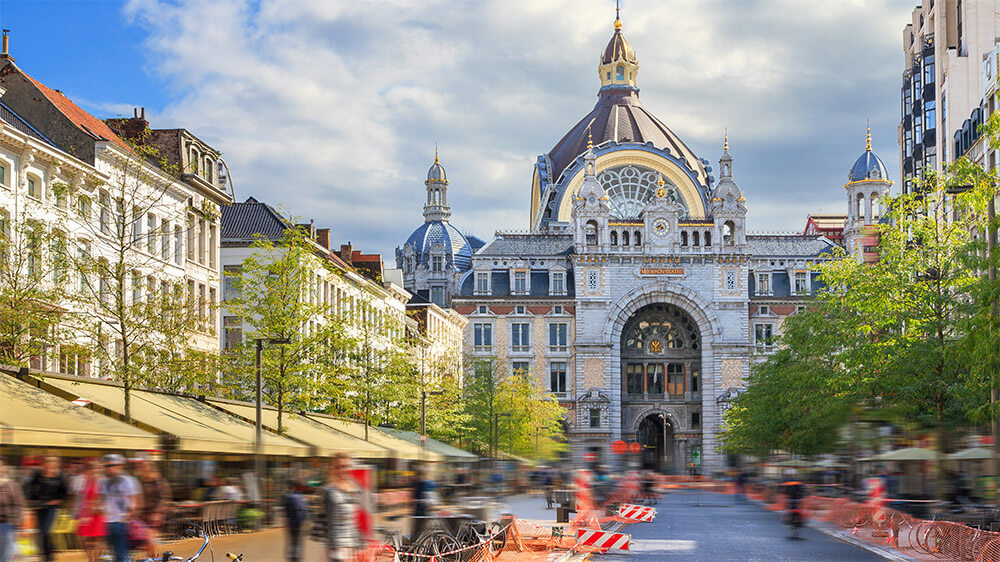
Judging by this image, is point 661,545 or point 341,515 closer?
point 341,515

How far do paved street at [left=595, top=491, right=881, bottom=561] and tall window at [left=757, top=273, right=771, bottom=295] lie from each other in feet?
250

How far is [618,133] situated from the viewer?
136750 mm

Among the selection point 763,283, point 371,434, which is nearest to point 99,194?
point 371,434

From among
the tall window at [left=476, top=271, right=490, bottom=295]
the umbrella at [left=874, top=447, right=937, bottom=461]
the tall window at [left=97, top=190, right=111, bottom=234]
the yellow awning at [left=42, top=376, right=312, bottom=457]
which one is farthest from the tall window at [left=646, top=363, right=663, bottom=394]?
the umbrella at [left=874, top=447, right=937, bottom=461]

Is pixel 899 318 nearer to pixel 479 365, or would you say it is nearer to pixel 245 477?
pixel 245 477

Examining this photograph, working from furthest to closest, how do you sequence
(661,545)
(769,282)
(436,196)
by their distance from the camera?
(436,196) < (769,282) < (661,545)

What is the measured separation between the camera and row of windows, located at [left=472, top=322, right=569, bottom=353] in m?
118

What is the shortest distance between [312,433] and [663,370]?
8076 cm

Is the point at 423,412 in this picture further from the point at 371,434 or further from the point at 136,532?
the point at 136,532

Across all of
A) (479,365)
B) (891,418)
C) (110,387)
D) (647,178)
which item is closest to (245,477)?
(110,387)

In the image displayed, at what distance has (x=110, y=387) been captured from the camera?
115 ft

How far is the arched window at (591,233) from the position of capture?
11900 cm

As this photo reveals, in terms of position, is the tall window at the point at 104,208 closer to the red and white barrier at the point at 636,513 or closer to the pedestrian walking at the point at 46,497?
the pedestrian walking at the point at 46,497

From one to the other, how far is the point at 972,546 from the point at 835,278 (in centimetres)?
2400
